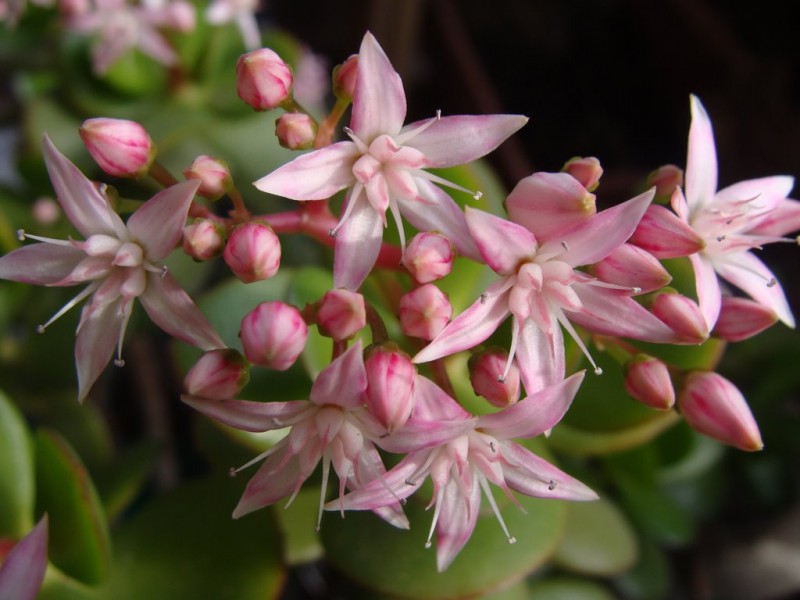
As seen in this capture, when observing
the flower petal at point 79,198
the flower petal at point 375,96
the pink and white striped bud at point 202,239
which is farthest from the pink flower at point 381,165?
the flower petal at point 79,198

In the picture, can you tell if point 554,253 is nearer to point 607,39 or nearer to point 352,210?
point 352,210

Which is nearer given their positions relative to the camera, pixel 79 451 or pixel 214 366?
pixel 214 366

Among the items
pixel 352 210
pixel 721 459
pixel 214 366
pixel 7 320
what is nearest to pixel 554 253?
pixel 352 210

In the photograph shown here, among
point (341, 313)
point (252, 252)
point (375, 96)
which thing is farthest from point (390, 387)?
point (375, 96)

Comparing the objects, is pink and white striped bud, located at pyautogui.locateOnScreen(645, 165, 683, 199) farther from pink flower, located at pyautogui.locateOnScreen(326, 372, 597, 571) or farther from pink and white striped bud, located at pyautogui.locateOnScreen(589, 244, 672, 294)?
pink flower, located at pyautogui.locateOnScreen(326, 372, 597, 571)

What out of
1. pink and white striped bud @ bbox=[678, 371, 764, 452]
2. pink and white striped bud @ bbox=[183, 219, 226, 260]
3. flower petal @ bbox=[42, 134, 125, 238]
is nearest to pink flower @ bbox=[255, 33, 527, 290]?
pink and white striped bud @ bbox=[183, 219, 226, 260]

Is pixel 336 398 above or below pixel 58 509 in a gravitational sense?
above

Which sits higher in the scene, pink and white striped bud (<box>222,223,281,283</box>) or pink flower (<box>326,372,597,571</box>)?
pink and white striped bud (<box>222,223,281,283</box>)
